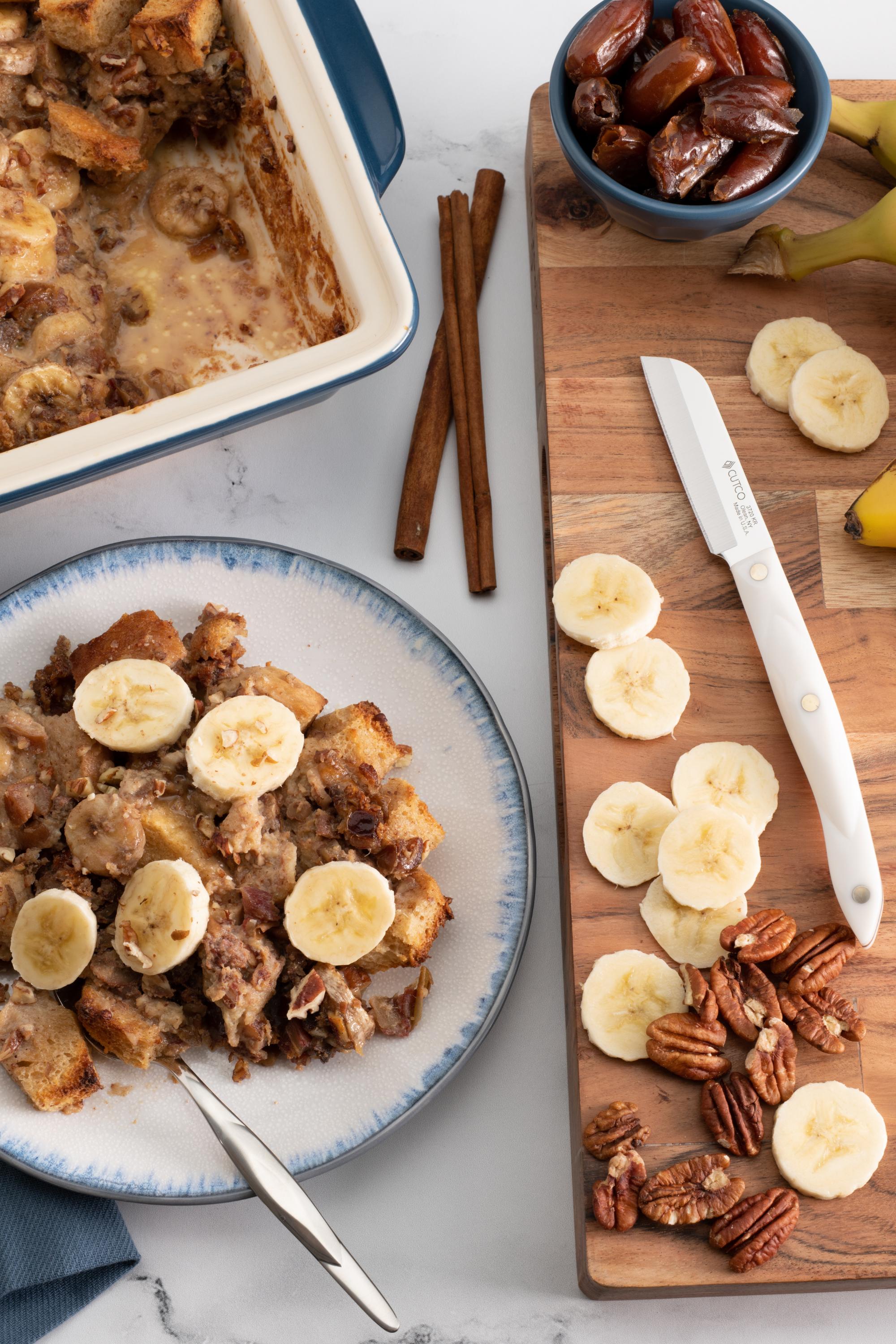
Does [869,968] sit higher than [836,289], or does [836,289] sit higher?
[836,289]

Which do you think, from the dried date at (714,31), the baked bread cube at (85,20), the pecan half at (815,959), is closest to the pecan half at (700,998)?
the pecan half at (815,959)

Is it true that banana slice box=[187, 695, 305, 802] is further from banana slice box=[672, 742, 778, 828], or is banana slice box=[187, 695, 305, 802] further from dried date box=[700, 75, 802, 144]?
dried date box=[700, 75, 802, 144]

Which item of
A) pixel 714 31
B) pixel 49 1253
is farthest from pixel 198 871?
pixel 714 31

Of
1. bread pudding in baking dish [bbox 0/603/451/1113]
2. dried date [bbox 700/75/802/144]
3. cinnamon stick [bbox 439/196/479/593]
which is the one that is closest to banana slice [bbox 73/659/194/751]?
bread pudding in baking dish [bbox 0/603/451/1113]

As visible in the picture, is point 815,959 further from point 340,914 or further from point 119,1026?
point 119,1026

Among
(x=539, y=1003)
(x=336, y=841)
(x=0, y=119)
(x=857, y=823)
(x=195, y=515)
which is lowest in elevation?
(x=539, y=1003)

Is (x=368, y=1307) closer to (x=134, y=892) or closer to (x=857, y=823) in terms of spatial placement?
(x=134, y=892)

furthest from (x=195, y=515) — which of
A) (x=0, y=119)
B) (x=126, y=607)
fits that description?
(x=0, y=119)
